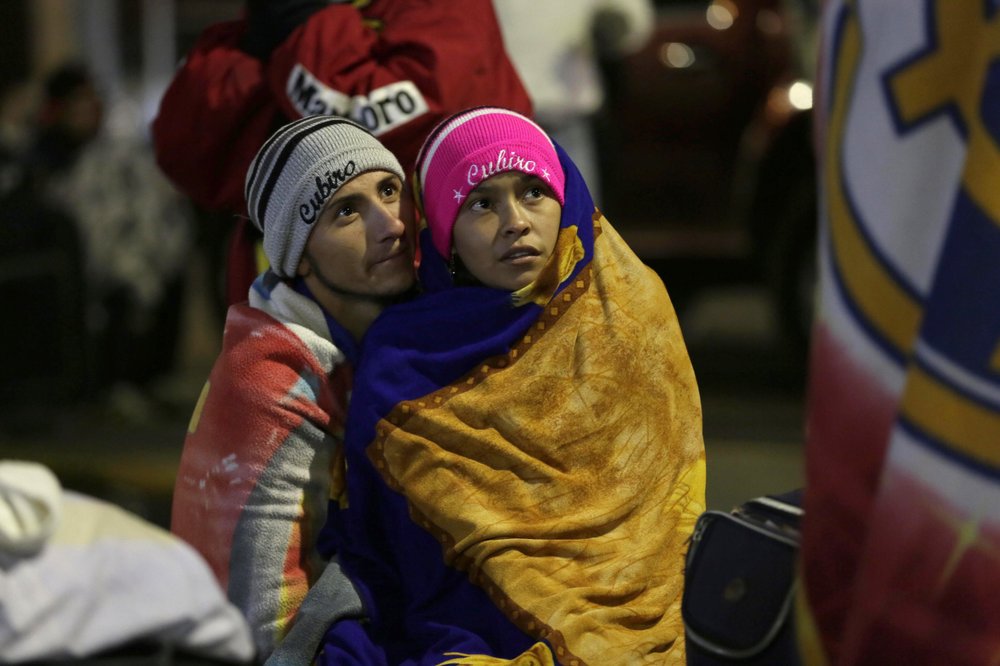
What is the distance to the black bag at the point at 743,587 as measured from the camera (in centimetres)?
193

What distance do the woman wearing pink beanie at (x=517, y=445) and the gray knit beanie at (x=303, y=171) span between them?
0.17 metres

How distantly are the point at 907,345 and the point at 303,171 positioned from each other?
144 centimetres

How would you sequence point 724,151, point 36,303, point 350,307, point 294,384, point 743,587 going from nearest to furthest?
point 743,587, point 294,384, point 350,307, point 36,303, point 724,151

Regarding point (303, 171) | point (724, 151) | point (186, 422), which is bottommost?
point (186, 422)

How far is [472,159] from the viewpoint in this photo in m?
2.71

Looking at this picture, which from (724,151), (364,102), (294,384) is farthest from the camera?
(724,151)

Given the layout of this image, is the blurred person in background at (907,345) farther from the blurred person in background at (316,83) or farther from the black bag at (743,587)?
the blurred person in background at (316,83)

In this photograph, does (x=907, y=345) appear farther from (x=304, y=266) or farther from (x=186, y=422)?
(x=186, y=422)

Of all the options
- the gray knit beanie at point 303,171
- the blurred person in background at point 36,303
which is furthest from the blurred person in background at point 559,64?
the blurred person in background at point 36,303

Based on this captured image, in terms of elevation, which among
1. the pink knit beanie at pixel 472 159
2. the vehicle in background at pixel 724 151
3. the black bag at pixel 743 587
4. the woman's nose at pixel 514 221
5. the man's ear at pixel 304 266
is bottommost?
the vehicle in background at pixel 724 151

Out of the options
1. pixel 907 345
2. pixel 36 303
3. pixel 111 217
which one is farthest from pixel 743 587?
pixel 111 217

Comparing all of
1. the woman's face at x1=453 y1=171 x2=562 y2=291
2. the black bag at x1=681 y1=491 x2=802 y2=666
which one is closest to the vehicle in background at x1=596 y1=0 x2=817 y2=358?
the woman's face at x1=453 y1=171 x2=562 y2=291

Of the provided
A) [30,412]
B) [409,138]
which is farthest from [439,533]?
[30,412]

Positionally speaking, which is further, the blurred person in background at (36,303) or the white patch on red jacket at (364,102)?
the blurred person in background at (36,303)
